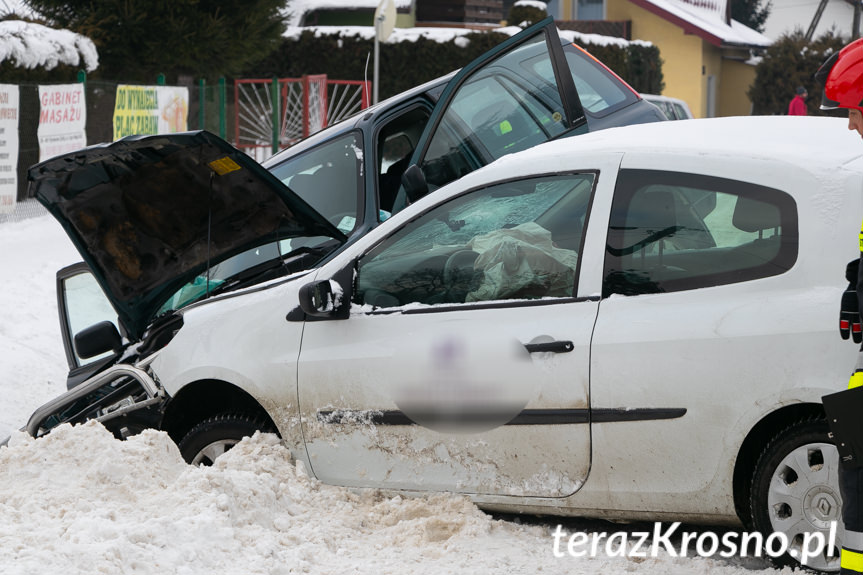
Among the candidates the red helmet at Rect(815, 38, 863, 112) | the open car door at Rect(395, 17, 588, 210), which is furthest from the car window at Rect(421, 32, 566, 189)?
the red helmet at Rect(815, 38, 863, 112)

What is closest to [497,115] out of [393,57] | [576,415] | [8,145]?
[576,415]

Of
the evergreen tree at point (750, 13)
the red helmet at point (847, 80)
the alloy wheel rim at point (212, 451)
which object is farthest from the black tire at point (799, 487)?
the evergreen tree at point (750, 13)

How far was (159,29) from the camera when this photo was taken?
18547 millimetres

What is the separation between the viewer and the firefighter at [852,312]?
10.9 ft

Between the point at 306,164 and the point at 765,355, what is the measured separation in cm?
375

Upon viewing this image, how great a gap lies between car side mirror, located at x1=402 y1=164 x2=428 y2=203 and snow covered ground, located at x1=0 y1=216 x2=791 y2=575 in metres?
1.71

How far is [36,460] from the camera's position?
452 centimetres

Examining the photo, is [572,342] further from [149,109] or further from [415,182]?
[149,109]

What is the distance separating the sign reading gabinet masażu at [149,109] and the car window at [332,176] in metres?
8.83

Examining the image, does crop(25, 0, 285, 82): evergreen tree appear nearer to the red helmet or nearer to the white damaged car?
the white damaged car

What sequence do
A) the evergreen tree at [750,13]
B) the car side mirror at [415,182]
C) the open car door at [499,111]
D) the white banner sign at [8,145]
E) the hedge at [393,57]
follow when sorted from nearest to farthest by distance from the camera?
the car side mirror at [415,182] < the open car door at [499,111] < the white banner sign at [8,145] < the hedge at [393,57] < the evergreen tree at [750,13]

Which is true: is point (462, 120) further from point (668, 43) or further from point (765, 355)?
point (668, 43)

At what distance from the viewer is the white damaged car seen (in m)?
3.71
